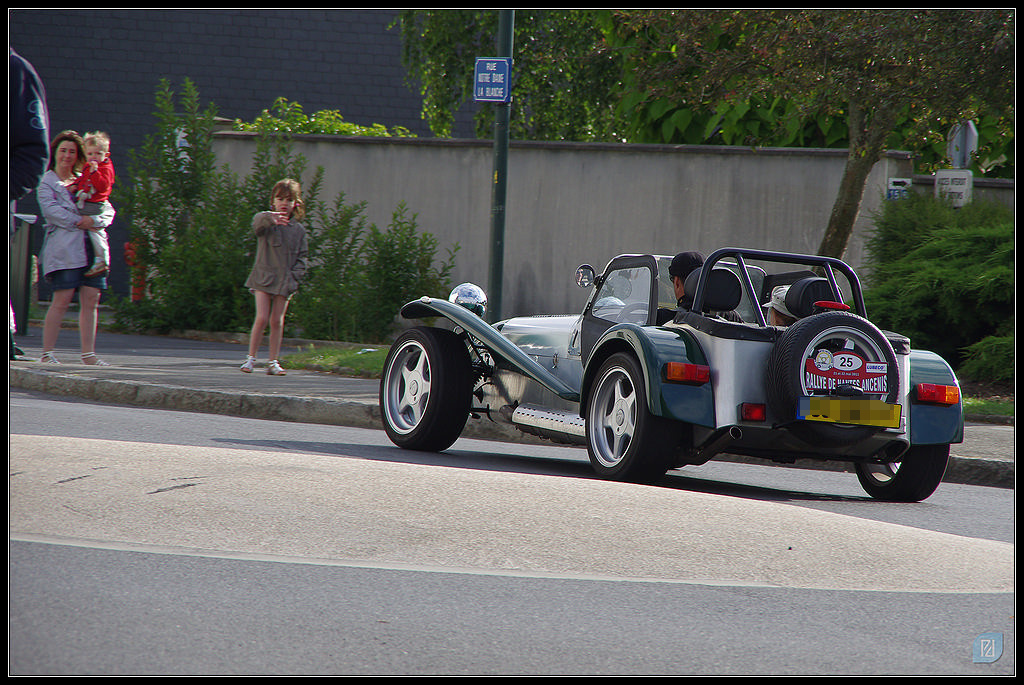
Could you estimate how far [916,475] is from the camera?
710 cm

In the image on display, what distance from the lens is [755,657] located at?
384 centimetres

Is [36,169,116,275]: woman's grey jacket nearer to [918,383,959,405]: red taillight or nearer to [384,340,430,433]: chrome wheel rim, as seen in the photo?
[384,340,430,433]: chrome wheel rim

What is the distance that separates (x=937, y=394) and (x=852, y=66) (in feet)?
21.9

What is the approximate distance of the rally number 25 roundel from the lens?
21.1 feet

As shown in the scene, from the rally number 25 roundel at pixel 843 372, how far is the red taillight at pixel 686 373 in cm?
50

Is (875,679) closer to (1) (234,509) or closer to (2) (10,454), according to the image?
(1) (234,509)

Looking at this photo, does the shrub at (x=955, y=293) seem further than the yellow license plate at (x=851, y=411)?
Yes

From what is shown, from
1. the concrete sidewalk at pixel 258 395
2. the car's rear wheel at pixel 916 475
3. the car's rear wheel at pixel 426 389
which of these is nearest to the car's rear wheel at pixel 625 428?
the car's rear wheel at pixel 426 389

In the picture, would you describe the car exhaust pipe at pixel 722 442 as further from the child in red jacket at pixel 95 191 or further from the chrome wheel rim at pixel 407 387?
the child in red jacket at pixel 95 191

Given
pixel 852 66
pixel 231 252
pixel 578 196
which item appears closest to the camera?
pixel 852 66

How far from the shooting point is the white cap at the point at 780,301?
277 inches

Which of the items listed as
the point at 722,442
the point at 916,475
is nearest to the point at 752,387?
the point at 722,442

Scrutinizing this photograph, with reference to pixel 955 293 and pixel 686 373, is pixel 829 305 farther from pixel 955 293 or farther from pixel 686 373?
pixel 955 293

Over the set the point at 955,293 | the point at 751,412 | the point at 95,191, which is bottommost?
the point at 751,412
